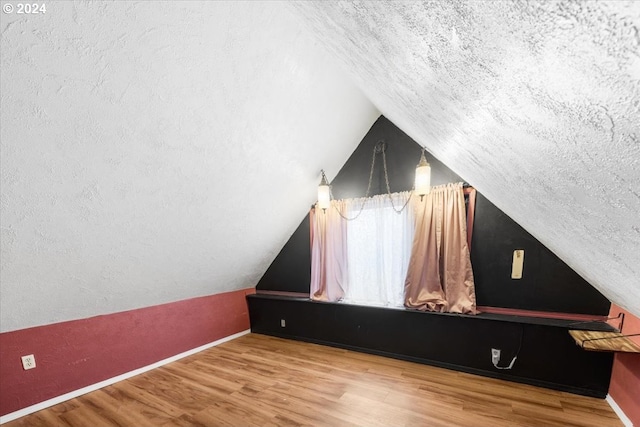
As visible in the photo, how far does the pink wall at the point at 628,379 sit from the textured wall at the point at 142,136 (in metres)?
2.89

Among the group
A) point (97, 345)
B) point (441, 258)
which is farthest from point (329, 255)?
point (97, 345)

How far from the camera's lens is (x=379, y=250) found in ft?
10.1

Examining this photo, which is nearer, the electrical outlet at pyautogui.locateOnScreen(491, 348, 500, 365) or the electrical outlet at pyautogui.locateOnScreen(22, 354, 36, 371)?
the electrical outlet at pyautogui.locateOnScreen(22, 354, 36, 371)

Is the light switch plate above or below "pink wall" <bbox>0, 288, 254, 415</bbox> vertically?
above

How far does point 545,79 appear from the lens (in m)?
0.51

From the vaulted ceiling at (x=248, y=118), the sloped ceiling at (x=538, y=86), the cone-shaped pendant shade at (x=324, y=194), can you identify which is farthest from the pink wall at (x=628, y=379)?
the cone-shaped pendant shade at (x=324, y=194)

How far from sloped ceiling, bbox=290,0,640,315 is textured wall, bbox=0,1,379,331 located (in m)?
0.63

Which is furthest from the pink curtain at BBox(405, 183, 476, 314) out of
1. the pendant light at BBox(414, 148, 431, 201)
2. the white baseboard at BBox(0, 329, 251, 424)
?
the white baseboard at BBox(0, 329, 251, 424)

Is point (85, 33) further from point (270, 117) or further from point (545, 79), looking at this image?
point (545, 79)

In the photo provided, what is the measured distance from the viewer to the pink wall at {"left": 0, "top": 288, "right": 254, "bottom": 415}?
2.09m

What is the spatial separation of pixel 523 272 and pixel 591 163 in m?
2.27

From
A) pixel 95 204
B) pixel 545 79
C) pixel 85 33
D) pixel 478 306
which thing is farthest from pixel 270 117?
pixel 478 306

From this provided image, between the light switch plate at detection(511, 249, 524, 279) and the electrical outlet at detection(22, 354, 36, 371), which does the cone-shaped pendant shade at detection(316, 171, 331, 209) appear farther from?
the electrical outlet at detection(22, 354, 36, 371)

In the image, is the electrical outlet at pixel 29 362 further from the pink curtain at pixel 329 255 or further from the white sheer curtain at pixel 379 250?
the white sheer curtain at pixel 379 250
